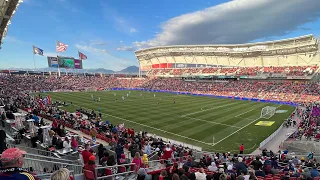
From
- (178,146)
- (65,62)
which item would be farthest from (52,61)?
(178,146)

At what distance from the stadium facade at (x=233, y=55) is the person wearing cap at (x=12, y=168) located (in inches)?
3010

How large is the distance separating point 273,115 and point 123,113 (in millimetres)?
26460

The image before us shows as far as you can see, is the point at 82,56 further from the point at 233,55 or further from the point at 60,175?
the point at 60,175

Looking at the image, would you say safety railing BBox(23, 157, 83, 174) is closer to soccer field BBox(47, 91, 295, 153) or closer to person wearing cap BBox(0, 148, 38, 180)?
person wearing cap BBox(0, 148, 38, 180)

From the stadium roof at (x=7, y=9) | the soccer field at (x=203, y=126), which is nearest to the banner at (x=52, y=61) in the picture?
the soccer field at (x=203, y=126)

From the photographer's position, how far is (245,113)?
38156 millimetres

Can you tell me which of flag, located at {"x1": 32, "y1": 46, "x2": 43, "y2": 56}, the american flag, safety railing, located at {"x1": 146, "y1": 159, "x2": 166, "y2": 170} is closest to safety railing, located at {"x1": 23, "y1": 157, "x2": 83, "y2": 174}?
safety railing, located at {"x1": 146, "y1": 159, "x2": 166, "y2": 170}

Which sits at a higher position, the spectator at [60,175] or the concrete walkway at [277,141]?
the spectator at [60,175]

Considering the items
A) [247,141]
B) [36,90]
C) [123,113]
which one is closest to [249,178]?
[247,141]

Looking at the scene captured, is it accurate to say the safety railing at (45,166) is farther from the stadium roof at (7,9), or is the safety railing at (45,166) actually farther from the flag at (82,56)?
the flag at (82,56)

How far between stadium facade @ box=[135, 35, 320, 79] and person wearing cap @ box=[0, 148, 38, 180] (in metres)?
76.5

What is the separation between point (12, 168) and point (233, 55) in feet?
294

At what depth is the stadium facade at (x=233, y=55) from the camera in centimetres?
6650

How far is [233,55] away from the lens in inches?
3344
